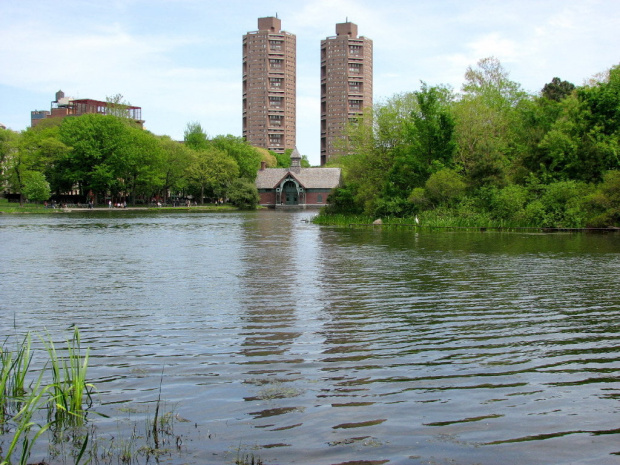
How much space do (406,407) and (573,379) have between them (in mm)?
2712

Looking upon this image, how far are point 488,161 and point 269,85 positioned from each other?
5966 inches

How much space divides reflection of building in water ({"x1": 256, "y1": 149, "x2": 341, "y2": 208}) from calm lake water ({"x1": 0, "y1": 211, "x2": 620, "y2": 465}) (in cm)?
9765

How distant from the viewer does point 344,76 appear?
191375 mm

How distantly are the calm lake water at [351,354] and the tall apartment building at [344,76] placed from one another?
173m

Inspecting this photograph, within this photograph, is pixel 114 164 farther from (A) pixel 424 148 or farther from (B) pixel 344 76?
(B) pixel 344 76

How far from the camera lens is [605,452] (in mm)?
5969

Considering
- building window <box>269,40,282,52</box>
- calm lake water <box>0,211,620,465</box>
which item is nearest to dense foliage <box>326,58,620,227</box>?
calm lake water <box>0,211,620,465</box>

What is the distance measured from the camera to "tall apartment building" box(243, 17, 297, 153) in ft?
616

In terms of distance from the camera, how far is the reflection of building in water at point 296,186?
393 feet

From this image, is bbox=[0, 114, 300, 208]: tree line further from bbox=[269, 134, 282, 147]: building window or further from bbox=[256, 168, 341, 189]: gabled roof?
bbox=[269, 134, 282, 147]: building window

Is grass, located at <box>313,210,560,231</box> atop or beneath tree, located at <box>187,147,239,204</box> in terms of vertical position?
beneath

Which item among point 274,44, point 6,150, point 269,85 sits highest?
point 274,44

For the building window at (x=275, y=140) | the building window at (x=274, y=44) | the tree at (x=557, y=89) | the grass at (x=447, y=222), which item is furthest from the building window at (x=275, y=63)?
the grass at (x=447, y=222)

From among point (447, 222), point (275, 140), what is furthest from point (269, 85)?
point (447, 222)
